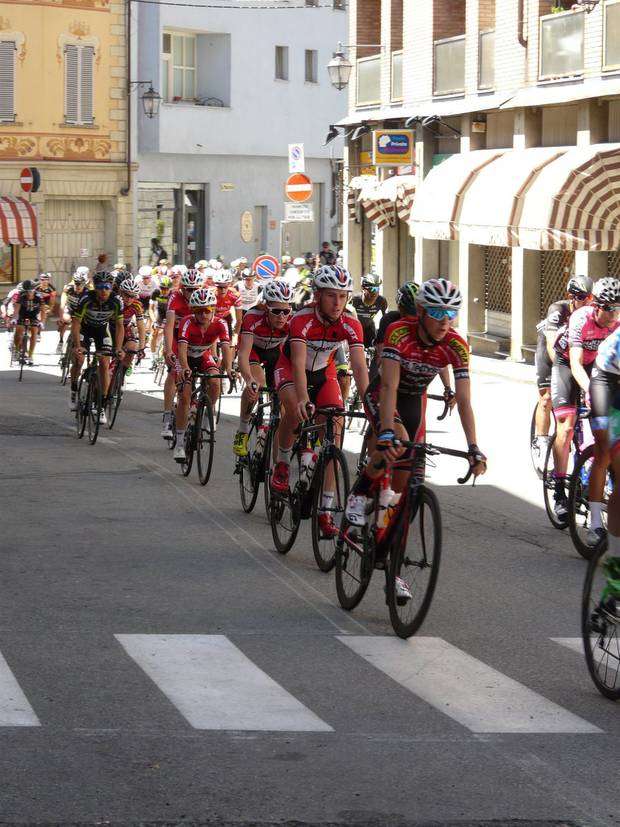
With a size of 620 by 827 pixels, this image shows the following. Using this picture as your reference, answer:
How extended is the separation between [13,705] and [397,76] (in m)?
31.8

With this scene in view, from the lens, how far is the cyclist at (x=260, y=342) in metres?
13.2

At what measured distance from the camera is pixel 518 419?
2256 cm

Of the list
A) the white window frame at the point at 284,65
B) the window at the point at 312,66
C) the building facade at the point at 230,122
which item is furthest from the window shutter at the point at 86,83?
the window at the point at 312,66

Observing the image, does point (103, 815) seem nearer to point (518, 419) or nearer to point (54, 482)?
point (54, 482)

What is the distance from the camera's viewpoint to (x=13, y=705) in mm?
7391

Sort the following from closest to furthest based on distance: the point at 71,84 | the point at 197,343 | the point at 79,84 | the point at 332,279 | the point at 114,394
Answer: the point at 332,279 < the point at 197,343 < the point at 114,394 < the point at 71,84 < the point at 79,84

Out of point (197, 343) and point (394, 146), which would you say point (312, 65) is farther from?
point (197, 343)

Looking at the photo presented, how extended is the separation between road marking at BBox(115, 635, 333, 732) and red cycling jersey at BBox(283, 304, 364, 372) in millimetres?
2989

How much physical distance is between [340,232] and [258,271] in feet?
80.5

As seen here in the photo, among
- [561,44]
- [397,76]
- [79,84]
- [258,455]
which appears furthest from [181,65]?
[258,455]

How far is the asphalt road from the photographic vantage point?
6164 millimetres

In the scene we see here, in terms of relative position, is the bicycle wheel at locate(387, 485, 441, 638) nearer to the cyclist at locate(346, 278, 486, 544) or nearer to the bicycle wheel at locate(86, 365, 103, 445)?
the cyclist at locate(346, 278, 486, 544)

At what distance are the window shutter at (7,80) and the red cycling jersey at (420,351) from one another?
41.0m

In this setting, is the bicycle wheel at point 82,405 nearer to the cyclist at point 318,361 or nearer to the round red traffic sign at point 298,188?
the cyclist at point 318,361
